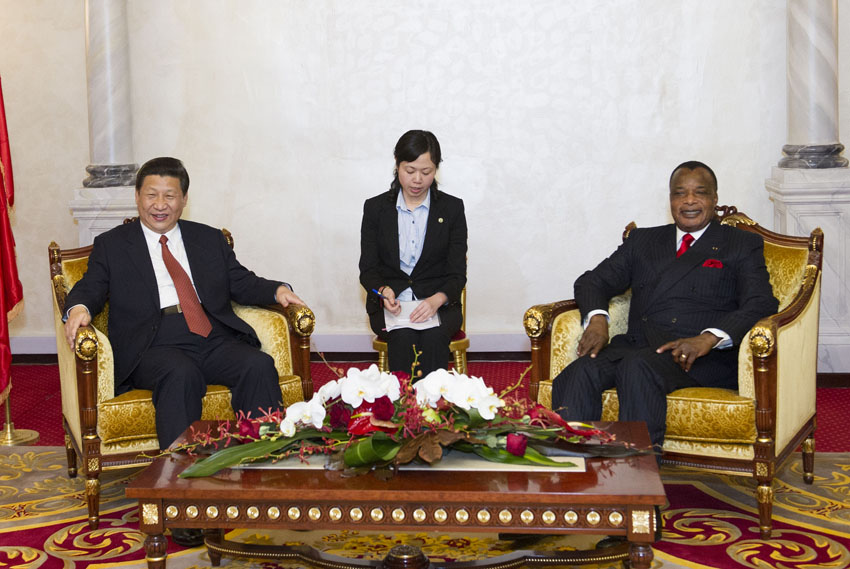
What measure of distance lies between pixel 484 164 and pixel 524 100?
1.69ft

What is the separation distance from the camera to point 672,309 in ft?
15.3

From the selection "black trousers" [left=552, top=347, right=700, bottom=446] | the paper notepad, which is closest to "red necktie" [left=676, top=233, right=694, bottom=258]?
"black trousers" [left=552, top=347, right=700, bottom=446]

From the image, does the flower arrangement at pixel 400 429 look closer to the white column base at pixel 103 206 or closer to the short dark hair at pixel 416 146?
the short dark hair at pixel 416 146

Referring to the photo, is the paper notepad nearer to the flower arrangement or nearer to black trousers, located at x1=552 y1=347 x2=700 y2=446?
black trousers, located at x1=552 y1=347 x2=700 y2=446

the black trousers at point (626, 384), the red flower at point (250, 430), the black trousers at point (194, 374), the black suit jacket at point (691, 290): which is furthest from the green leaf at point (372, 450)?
the black suit jacket at point (691, 290)

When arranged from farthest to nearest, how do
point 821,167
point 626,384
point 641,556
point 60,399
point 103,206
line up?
point 103,206 < point 60,399 < point 821,167 < point 626,384 < point 641,556

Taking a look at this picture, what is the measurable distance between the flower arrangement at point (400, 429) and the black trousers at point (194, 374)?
3.11ft

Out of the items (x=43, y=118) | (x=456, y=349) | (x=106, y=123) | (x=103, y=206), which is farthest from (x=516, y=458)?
(x=43, y=118)

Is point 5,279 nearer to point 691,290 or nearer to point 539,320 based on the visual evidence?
point 539,320

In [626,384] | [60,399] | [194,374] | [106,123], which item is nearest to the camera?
[626,384]

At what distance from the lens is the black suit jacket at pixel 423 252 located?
527 centimetres

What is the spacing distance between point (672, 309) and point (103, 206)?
3976 mm

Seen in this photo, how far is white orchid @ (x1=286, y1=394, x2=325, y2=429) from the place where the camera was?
3.26 meters

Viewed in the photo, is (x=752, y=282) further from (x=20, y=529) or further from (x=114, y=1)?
(x=114, y=1)
